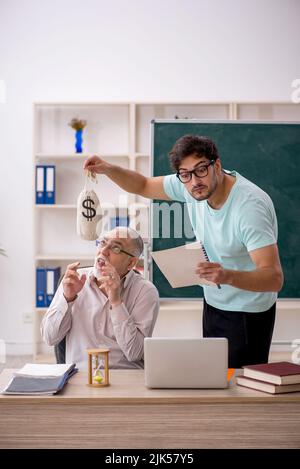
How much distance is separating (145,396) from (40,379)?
13.8 inches

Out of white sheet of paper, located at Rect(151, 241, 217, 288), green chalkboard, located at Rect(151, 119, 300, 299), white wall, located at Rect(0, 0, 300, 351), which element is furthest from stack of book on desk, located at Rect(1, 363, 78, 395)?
white wall, located at Rect(0, 0, 300, 351)

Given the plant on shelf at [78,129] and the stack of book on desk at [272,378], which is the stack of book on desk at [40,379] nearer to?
the stack of book on desk at [272,378]

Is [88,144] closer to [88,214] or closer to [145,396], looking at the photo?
[88,214]

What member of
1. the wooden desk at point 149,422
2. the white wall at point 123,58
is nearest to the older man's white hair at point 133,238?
the wooden desk at point 149,422

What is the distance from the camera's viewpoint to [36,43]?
5.52 metres

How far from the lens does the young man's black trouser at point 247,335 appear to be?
105 inches

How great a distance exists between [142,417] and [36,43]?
4243 mm

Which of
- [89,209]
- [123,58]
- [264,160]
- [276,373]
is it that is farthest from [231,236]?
[123,58]

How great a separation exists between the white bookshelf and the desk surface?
3375mm

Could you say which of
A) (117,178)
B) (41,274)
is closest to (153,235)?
(41,274)

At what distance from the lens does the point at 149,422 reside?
6.29 ft

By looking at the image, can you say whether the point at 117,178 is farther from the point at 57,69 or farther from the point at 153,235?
the point at 57,69
